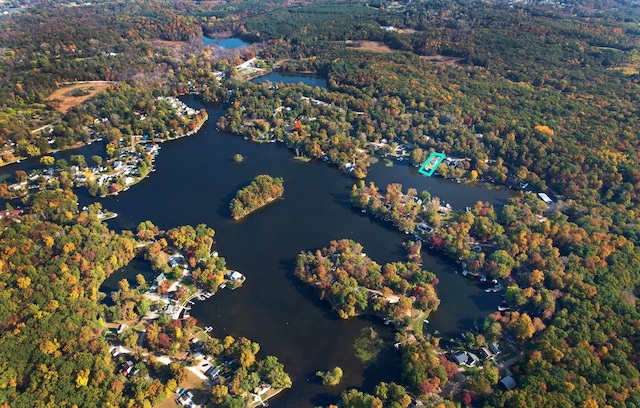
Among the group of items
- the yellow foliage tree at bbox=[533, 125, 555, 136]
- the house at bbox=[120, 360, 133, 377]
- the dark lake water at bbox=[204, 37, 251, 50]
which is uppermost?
the yellow foliage tree at bbox=[533, 125, 555, 136]

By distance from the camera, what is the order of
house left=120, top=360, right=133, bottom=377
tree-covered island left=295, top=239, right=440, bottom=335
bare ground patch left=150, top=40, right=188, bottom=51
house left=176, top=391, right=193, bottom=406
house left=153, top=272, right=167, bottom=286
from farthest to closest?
bare ground patch left=150, top=40, right=188, bottom=51, house left=153, top=272, right=167, bottom=286, tree-covered island left=295, top=239, right=440, bottom=335, house left=120, top=360, right=133, bottom=377, house left=176, top=391, right=193, bottom=406

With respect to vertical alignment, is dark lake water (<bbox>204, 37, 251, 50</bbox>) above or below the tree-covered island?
above

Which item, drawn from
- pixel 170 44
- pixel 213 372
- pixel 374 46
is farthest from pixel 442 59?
pixel 213 372

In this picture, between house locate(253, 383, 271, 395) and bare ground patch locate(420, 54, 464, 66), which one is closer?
house locate(253, 383, 271, 395)

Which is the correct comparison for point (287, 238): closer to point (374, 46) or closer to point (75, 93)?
point (75, 93)

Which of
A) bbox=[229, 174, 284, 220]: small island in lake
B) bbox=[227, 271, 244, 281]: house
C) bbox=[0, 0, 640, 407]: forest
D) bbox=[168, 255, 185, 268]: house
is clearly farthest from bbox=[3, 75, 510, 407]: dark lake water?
bbox=[168, 255, 185, 268]: house

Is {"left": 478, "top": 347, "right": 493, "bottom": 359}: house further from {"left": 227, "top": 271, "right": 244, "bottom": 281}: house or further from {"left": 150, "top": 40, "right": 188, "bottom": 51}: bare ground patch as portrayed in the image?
{"left": 150, "top": 40, "right": 188, "bottom": 51}: bare ground patch

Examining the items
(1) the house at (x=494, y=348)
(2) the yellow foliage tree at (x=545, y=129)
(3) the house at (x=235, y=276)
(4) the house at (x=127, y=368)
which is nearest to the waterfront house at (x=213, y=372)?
(4) the house at (x=127, y=368)

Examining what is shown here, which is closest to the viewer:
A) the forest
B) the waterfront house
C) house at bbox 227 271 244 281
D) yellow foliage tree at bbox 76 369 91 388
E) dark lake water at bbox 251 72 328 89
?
yellow foliage tree at bbox 76 369 91 388

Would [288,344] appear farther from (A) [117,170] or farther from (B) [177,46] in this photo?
(B) [177,46]
